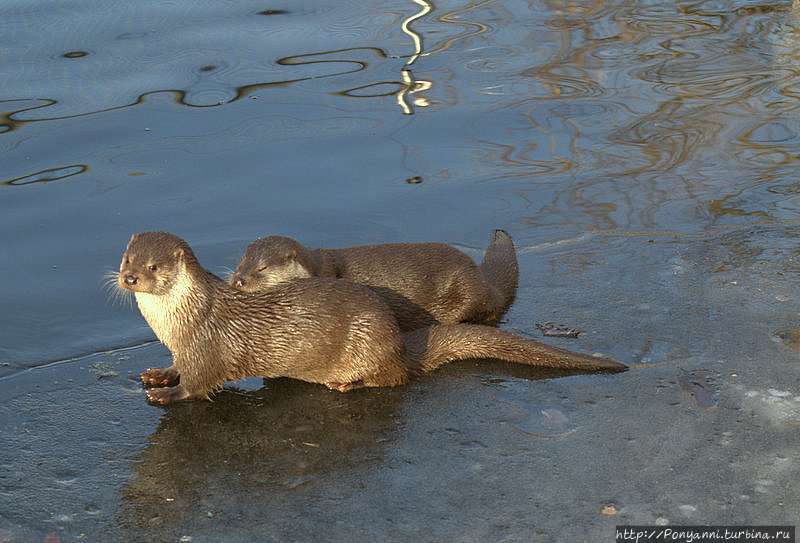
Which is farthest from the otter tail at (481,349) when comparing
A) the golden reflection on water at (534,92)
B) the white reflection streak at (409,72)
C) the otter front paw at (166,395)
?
the white reflection streak at (409,72)

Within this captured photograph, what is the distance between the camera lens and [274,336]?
132 inches

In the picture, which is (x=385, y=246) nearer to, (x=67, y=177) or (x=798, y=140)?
(x=67, y=177)

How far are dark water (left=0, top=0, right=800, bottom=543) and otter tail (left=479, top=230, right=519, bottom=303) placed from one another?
0.07 m

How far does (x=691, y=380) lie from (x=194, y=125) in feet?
13.1

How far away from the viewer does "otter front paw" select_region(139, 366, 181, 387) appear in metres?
3.44

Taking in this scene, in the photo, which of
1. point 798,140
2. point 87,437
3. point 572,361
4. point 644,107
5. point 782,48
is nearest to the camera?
point 87,437

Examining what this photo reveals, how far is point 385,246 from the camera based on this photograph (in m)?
3.91

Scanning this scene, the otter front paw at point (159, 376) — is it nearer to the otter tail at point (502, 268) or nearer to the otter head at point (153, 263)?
the otter head at point (153, 263)

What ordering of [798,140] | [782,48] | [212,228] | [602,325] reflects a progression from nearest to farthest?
[602,325] < [212,228] < [798,140] < [782,48]

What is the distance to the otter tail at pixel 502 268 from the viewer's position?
4.06 meters

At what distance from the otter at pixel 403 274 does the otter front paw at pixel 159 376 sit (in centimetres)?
47

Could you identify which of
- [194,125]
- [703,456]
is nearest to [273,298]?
[703,456]

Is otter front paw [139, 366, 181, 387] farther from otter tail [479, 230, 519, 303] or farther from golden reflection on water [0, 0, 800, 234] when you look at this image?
golden reflection on water [0, 0, 800, 234]

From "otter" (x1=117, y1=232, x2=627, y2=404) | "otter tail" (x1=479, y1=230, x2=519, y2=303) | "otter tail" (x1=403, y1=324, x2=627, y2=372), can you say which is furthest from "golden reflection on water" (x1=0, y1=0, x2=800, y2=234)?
"otter" (x1=117, y1=232, x2=627, y2=404)
